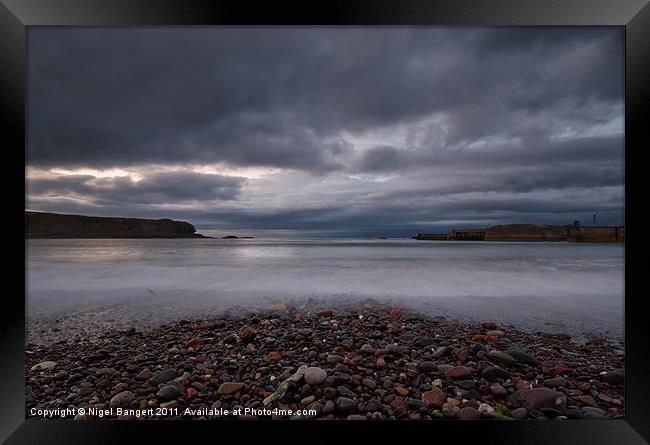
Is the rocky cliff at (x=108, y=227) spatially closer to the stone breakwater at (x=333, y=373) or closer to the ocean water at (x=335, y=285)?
the ocean water at (x=335, y=285)

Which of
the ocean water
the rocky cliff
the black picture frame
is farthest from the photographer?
the rocky cliff

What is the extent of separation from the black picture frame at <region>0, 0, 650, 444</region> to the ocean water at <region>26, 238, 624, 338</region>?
0.37m

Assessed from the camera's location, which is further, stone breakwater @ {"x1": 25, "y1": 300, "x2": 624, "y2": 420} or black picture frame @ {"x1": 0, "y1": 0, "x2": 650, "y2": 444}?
stone breakwater @ {"x1": 25, "y1": 300, "x2": 624, "y2": 420}

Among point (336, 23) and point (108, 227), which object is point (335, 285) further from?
point (108, 227)

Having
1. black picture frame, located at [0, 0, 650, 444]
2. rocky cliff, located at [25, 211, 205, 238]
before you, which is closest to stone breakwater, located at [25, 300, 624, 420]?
black picture frame, located at [0, 0, 650, 444]

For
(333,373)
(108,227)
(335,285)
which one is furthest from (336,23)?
(108,227)

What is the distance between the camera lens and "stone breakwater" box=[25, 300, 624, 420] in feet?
5.67

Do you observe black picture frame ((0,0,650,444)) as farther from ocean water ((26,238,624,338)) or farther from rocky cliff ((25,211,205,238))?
rocky cliff ((25,211,205,238))

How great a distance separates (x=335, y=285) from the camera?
4465 millimetres

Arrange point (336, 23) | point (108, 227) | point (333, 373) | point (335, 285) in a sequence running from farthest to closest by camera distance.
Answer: point (108, 227) → point (335, 285) → point (333, 373) → point (336, 23)

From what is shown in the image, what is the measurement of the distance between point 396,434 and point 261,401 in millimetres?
914

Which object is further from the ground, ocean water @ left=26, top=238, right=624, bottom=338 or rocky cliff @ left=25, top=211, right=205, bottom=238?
rocky cliff @ left=25, top=211, right=205, bottom=238

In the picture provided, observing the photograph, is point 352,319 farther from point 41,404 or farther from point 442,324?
point 41,404

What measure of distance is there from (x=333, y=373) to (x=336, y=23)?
244 cm
